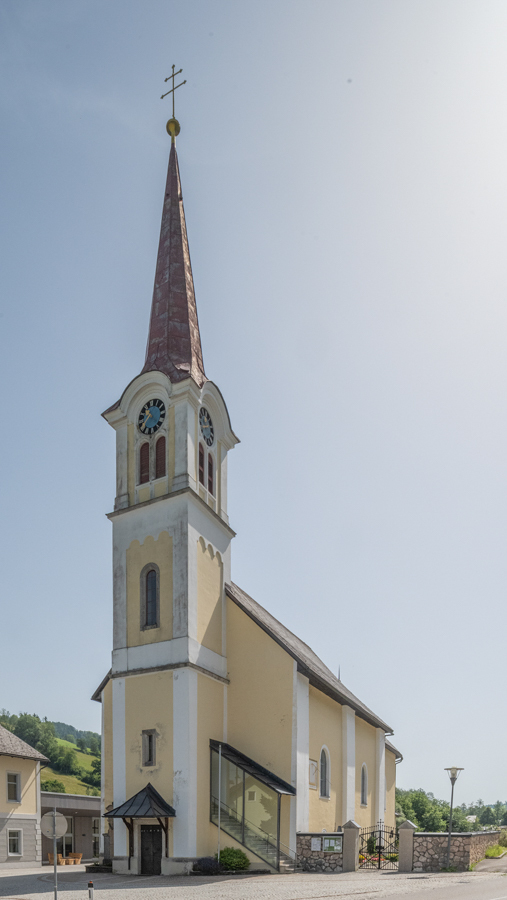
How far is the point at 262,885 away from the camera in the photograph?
61.9 feet

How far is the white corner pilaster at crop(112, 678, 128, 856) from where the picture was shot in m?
23.9

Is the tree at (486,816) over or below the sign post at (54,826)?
below

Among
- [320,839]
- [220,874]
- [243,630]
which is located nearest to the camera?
[220,874]

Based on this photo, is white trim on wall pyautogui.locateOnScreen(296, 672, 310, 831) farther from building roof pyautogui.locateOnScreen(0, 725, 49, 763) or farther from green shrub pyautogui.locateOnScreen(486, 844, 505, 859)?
building roof pyautogui.locateOnScreen(0, 725, 49, 763)

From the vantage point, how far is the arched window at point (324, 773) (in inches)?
1140

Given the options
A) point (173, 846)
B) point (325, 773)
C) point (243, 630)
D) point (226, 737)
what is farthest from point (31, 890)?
point (325, 773)

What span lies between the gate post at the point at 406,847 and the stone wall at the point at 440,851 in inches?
4.9

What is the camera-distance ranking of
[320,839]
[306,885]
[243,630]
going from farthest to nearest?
[243,630], [320,839], [306,885]

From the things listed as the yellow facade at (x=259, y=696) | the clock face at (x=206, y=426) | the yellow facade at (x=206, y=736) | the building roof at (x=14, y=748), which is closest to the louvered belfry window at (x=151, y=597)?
the yellow facade at (x=206, y=736)

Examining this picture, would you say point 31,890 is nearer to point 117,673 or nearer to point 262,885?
point 262,885

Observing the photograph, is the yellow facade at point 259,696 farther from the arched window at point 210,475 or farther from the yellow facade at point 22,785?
the yellow facade at point 22,785

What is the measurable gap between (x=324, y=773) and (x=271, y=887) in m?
11.5

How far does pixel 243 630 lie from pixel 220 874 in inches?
320

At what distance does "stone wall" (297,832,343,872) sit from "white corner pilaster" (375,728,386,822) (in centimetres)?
1373
